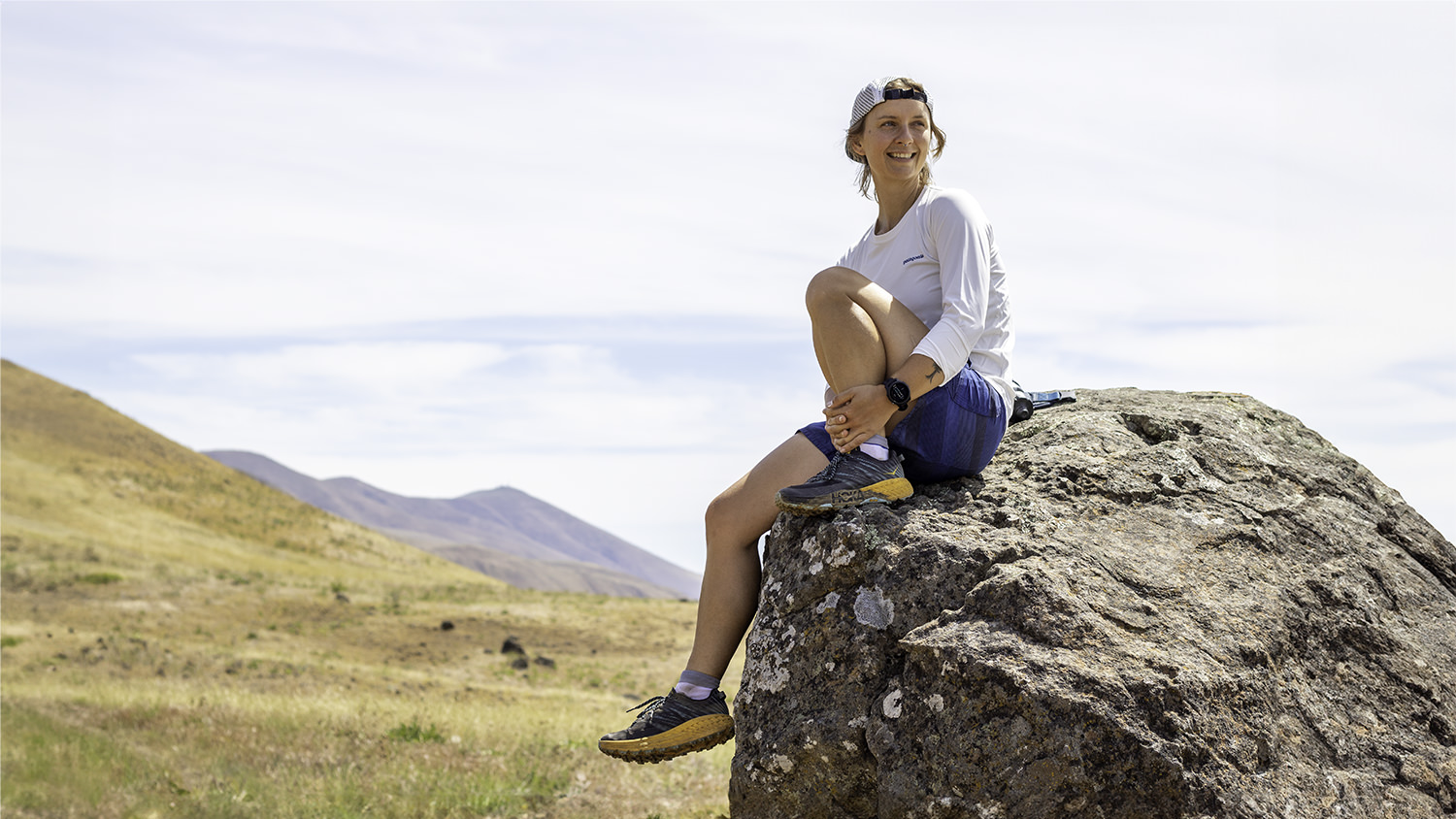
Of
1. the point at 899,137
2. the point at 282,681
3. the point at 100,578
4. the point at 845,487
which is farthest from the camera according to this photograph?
the point at 100,578

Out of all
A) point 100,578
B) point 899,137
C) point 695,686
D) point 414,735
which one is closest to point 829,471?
point 695,686

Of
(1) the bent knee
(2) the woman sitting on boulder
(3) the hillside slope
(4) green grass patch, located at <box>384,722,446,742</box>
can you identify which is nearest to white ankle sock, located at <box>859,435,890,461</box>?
(2) the woman sitting on boulder

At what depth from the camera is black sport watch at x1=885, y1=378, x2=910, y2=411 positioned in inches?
162

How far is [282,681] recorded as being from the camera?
56.3ft

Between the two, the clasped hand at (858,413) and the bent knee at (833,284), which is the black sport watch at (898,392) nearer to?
the clasped hand at (858,413)

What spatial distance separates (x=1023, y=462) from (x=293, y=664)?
1848 centimetres

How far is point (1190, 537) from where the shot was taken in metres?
4.55

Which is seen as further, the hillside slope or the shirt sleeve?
the hillside slope

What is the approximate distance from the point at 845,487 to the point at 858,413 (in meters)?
0.32

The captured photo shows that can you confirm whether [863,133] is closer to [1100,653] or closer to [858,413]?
[858,413]

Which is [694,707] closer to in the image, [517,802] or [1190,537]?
[1190,537]

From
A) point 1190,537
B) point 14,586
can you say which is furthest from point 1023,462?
point 14,586

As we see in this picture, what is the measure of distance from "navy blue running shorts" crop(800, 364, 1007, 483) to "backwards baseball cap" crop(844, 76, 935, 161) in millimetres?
1250

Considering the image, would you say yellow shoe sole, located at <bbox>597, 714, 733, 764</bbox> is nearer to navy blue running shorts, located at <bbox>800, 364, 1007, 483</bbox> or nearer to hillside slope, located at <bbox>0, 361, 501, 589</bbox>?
navy blue running shorts, located at <bbox>800, 364, 1007, 483</bbox>
